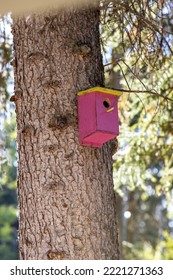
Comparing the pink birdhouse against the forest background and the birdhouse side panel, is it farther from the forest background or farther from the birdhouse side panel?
the forest background

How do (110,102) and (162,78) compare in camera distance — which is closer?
(110,102)

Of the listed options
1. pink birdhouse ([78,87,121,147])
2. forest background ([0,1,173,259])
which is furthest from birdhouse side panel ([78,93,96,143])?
forest background ([0,1,173,259])

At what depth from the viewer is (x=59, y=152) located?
11.5 feet

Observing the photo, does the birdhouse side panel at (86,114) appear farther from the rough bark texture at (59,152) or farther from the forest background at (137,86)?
the forest background at (137,86)

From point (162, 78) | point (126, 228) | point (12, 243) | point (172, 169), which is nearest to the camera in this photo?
point (162, 78)

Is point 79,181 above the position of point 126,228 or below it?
above

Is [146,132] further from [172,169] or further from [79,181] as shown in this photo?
[79,181]

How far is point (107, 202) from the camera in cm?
354

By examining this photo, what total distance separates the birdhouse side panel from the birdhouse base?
3 cm

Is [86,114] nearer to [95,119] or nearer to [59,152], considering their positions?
[95,119]

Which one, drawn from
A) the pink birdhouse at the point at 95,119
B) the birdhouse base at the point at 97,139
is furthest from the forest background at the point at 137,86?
the birdhouse base at the point at 97,139

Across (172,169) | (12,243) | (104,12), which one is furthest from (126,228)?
(12,243)

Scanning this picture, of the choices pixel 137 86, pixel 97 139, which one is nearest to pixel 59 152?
pixel 97 139
